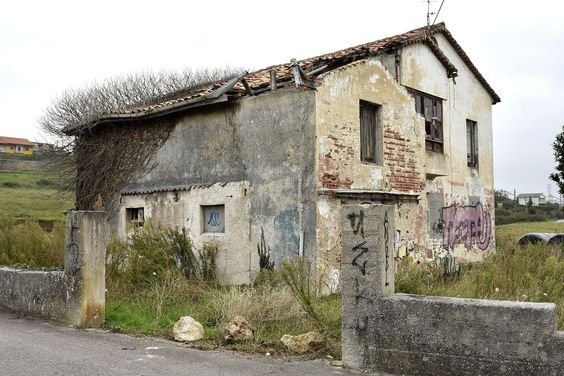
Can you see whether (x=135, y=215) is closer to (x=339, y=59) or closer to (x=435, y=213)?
(x=339, y=59)

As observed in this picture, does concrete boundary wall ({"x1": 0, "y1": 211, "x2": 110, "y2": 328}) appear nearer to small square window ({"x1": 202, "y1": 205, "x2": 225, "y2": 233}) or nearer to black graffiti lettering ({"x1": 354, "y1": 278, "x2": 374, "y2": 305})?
small square window ({"x1": 202, "y1": 205, "x2": 225, "y2": 233})

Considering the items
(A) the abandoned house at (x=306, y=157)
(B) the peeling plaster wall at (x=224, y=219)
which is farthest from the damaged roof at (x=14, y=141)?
(B) the peeling plaster wall at (x=224, y=219)

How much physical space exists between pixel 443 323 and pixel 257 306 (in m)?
3.24

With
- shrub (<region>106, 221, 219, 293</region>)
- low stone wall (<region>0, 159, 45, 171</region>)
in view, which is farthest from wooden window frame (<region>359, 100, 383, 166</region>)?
low stone wall (<region>0, 159, 45, 171</region>)

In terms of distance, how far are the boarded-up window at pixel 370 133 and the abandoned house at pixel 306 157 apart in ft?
0.08

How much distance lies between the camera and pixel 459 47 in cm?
1802

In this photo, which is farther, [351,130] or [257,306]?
[351,130]

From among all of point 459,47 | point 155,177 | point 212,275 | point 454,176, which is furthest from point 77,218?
point 459,47

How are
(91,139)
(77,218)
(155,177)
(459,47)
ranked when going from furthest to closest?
1. (459,47)
2. (91,139)
3. (155,177)
4. (77,218)

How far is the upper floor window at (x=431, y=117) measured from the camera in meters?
15.8

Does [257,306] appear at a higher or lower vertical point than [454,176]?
lower

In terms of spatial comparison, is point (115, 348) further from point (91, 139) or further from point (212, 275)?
point (91, 139)

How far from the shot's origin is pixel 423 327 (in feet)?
19.4

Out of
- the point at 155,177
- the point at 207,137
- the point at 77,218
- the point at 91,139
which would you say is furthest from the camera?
the point at 91,139
